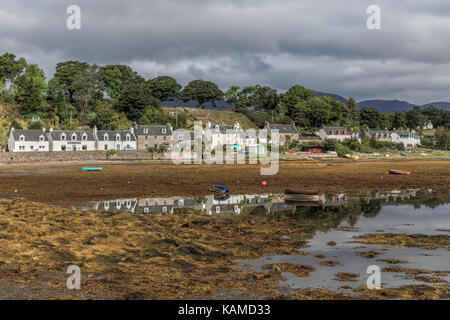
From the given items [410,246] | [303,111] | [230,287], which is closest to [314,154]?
[303,111]

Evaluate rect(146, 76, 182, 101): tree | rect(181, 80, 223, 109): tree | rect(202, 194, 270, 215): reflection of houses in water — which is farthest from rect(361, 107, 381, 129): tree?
rect(202, 194, 270, 215): reflection of houses in water

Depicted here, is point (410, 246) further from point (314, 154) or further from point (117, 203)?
point (314, 154)

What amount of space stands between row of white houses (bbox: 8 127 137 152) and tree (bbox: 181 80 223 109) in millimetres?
55726

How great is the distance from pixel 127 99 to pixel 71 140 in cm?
2806

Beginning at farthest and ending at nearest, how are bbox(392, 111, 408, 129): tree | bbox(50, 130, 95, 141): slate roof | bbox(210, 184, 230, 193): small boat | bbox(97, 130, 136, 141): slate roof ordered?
bbox(392, 111, 408, 129): tree, bbox(97, 130, 136, 141): slate roof, bbox(50, 130, 95, 141): slate roof, bbox(210, 184, 230, 193): small boat

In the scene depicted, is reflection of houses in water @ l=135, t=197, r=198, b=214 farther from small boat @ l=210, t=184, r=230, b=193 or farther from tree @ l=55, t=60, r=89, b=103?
tree @ l=55, t=60, r=89, b=103

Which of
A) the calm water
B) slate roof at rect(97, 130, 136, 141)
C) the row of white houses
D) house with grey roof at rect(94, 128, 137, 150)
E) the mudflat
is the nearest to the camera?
the calm water

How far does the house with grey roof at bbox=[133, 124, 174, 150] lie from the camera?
106875mm

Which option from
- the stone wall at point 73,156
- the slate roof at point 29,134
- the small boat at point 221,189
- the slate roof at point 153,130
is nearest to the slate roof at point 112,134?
the slate roof at point 153,130

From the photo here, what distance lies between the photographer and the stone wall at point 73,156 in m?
79.0

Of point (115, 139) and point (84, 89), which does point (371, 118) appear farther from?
point (84, 89)

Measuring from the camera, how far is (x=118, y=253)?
17500 mm

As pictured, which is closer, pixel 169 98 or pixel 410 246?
pixel 410 246

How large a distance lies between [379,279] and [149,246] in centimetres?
1042
